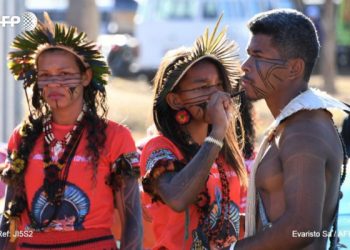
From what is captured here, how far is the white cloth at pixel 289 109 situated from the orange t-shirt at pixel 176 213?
529 millimetres

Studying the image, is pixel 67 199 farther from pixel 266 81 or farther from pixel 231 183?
pixel 266 81

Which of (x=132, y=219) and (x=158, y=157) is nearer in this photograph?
(x=158, y=157)

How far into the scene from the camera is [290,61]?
3473 millimetres

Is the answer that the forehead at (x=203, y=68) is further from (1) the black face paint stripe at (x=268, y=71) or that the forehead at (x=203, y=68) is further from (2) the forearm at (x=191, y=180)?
(1) the black face paint stripe at (x=268, y=71)

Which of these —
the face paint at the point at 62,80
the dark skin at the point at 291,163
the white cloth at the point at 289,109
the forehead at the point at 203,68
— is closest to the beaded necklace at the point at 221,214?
the forehead at the point at 203,68

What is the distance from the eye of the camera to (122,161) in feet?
13.9

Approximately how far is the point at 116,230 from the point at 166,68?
46.1 inches

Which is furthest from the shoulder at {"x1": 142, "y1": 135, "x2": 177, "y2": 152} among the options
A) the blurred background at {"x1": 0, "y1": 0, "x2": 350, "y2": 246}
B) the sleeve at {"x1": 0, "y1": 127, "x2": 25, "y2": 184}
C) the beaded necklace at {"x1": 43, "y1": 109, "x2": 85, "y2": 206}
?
the blurred background at {"x1": 0, "y1": 0, "x2": 350, "y2": 246}

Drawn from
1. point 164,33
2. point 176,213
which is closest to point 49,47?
point 176,213

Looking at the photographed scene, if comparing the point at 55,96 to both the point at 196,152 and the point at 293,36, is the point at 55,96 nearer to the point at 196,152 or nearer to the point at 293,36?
the point at 196,152

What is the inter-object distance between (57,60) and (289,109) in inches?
55.6

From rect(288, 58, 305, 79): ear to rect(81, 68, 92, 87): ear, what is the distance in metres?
1.28

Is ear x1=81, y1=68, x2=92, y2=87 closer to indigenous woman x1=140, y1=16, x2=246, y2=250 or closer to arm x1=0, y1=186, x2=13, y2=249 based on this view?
indigenous woman x1=140, y1=16, x2=246, y2=250

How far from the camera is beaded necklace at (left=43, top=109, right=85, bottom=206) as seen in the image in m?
4.18
